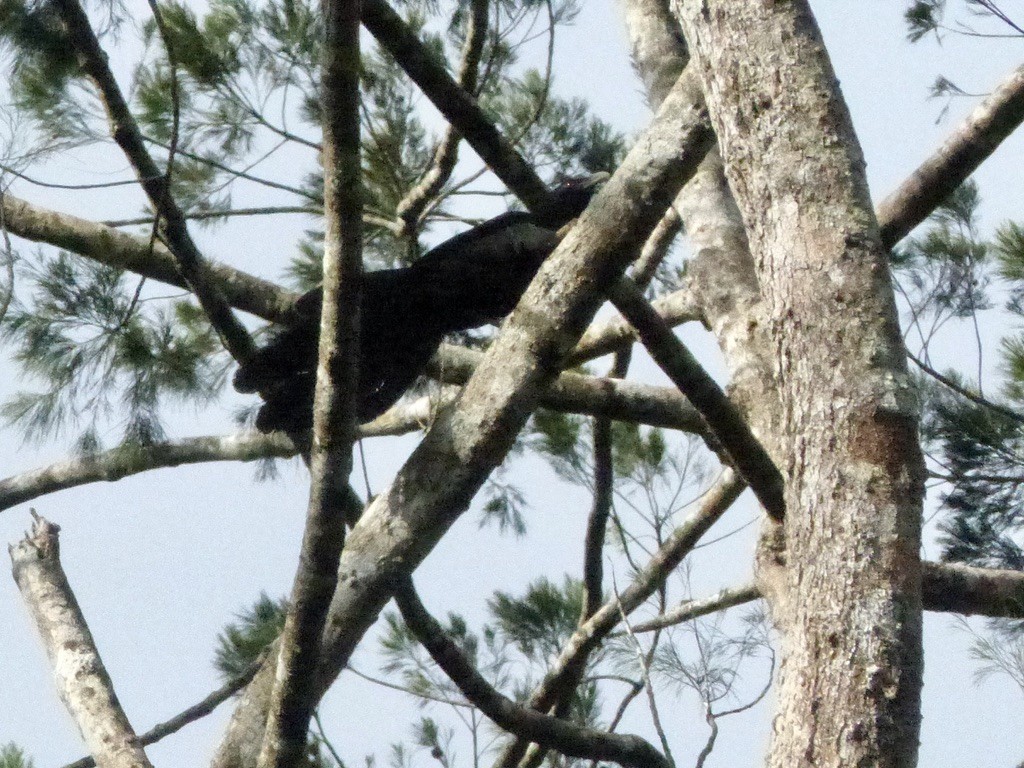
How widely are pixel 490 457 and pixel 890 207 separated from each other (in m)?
1.20

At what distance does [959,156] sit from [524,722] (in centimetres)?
165

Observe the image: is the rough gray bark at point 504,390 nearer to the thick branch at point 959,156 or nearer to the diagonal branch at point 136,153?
the diagonal branch at point 136,153

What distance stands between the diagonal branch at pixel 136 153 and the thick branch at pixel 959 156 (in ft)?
5.14

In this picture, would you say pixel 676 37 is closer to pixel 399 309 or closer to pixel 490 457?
pixel 399 309

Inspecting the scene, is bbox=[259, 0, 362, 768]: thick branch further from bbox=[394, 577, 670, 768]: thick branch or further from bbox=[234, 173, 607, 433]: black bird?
bbox=[234, 173, 607, 433]: black bird

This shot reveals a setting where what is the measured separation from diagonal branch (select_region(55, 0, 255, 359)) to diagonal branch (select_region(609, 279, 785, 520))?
Answer: 32.0 inches

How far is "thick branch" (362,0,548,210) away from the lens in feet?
9.25

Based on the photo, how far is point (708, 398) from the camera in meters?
2.42

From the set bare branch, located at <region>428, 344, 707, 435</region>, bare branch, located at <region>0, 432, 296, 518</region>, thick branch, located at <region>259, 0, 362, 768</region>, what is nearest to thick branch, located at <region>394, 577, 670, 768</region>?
thick branch, located at <region>259, 0, 362, 768</region>

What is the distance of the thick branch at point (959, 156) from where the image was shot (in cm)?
270

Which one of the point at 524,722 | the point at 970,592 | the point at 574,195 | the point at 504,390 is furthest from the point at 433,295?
the point at 970,592

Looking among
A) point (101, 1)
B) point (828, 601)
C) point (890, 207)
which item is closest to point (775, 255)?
point (828, 601)

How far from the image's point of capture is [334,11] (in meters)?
1.83

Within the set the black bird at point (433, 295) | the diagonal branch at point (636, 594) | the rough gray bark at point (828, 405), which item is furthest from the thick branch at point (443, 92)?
the diagonal branch at point (636, 594)
